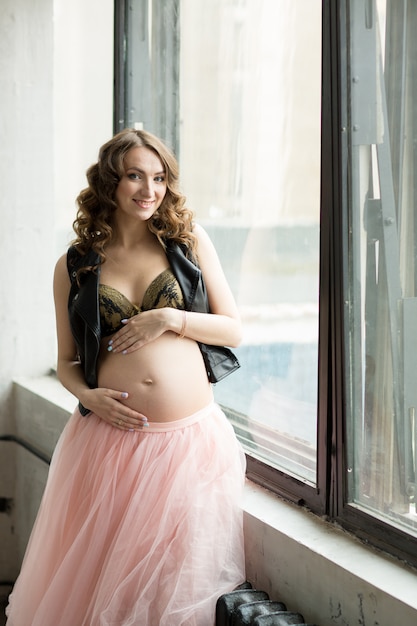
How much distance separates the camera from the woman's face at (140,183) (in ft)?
7.53

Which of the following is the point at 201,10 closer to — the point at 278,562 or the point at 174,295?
the point at 174,295

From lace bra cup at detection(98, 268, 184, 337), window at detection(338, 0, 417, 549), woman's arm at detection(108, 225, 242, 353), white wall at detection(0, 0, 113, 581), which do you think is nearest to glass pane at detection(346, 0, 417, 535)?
window at detection(338, 0, 417, 549)

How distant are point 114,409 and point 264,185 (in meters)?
0.91

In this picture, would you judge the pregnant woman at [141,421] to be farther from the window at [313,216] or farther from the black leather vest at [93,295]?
the window at [313,216]

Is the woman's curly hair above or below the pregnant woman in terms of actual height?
above

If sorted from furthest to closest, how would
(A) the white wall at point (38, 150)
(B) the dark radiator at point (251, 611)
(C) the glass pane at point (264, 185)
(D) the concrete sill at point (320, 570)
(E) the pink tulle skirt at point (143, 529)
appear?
(A) the white wall at point (38, 150), (C) the glass pane at point (264, 185), (E) the pink tulle skirt at point (143, 529), (B) the dark radiator at point (251, 611), (D) the concrete sill at point (320, 570)

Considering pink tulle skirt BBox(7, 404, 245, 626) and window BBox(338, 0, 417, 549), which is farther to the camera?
pink tulle skirt BBox(7, 404, 245, 626)

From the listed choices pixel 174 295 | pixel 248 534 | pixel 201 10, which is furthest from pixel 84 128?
pixel 248 534

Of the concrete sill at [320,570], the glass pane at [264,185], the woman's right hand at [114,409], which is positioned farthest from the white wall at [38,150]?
the concrete sill at [320,570]

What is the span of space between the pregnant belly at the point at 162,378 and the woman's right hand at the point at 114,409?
0.02m

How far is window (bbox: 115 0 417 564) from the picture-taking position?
2010mm

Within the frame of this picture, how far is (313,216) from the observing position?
7.85 ft

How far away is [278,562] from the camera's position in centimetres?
224

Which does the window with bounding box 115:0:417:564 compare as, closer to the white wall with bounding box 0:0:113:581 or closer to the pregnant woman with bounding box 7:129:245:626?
the pregnant woman with bounding box 7:129:245:626
